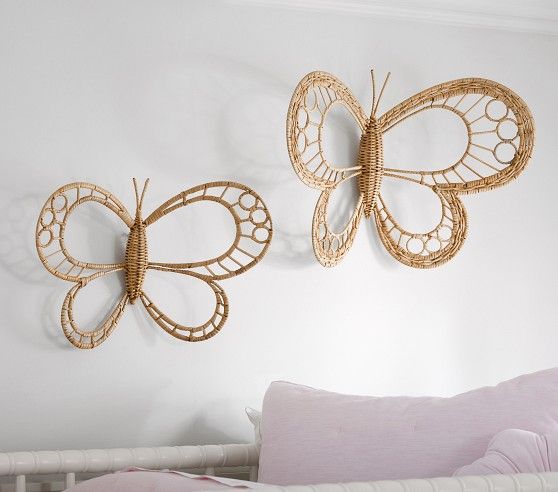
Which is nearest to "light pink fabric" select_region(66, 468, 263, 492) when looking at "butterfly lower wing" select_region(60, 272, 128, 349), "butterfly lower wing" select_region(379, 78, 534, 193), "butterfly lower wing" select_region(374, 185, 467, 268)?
"butterfly lower wing" select_region(60, 272, 128, 349)

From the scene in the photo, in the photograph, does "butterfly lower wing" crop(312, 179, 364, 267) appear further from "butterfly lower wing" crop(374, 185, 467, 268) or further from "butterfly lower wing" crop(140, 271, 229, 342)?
"butterfly lower wing" crop(140, 271, 229, 342)

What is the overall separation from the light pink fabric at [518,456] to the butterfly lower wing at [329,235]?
93 cm

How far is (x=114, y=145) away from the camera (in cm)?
244

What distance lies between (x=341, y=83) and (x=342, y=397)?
0.91 meters

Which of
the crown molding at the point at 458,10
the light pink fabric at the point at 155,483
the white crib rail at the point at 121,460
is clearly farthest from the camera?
the crown molding at the point at 458,10

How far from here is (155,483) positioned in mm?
1542

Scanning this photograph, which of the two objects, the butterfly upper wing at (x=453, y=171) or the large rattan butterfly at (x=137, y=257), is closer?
the large rattan butterfly at (x=137, y=257)

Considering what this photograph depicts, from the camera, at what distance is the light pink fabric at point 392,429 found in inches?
72.4

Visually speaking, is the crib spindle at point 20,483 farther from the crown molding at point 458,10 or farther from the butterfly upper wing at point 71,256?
the crown molding at point 458,10

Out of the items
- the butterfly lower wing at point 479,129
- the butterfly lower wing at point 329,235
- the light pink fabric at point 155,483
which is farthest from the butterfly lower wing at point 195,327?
the light pink fabric at point 155,483

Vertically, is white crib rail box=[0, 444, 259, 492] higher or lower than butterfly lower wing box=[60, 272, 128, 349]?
lower

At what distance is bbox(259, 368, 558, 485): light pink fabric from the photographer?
6.03ft

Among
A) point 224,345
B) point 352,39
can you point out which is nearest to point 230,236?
point 224,345

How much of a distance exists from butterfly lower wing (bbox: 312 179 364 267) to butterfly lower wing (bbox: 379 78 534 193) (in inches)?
7.5
